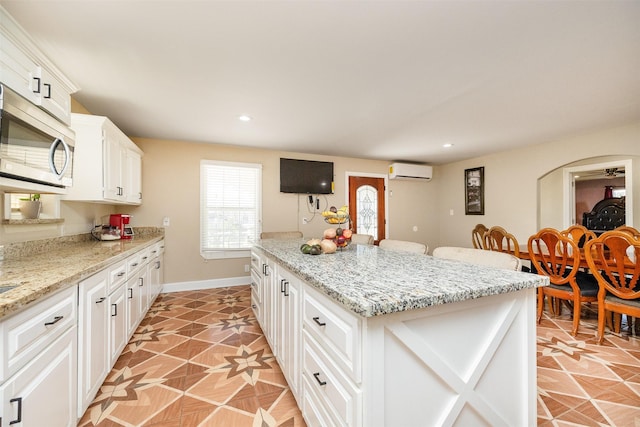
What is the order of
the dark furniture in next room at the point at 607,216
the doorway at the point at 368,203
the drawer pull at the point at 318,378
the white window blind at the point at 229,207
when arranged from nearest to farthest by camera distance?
the drawer pull at the point at 318,378, the white window blind at the point at 229,207, the dark furniture in next room at the point at 607,216, the doorway at the point at 368,203

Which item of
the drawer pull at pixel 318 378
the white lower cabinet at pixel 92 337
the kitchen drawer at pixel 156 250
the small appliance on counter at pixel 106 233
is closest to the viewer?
the drawer pull at pixel 318 378

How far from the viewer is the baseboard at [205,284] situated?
4027 millimetres

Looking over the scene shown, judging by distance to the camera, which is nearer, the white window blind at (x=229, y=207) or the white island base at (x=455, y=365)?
the white island base at (x=455, y=365)

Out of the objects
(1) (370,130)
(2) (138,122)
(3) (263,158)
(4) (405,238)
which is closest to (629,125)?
(1) (370,130)

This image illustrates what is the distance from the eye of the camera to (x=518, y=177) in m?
4.48

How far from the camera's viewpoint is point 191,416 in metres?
1.56

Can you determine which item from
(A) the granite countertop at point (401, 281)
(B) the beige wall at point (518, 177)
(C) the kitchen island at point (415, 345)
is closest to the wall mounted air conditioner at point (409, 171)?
(B) the beige wall at point (518, 177)

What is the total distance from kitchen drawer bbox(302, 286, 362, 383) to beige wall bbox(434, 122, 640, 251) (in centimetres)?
452

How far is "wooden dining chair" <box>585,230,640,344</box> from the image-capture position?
217 cm

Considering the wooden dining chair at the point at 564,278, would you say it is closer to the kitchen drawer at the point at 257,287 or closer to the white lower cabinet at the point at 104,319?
the kitchen drawer at the point at 257,287

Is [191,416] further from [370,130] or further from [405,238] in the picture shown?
[405,238]

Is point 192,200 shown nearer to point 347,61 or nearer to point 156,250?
point 156,250

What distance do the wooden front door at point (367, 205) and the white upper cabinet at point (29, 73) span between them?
4191mm

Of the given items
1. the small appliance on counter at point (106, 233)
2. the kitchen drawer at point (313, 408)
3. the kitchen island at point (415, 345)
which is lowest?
the kitchen drawer at point (313, 408)
